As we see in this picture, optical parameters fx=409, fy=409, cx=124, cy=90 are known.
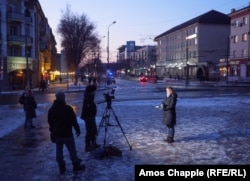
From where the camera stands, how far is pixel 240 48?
75.2 meters

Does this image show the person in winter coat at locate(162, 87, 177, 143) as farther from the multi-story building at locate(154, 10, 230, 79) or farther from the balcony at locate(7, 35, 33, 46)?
the multi-story building at locate(154, 10, 230, 79)

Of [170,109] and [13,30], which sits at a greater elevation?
[13,30]

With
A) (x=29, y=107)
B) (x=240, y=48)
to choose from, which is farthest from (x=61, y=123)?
(x=240, y=48)

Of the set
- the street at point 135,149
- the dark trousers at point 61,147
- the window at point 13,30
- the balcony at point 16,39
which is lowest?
the street at point 135,149

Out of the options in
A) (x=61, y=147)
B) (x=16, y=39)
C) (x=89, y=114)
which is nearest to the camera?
(x=61, y=147)

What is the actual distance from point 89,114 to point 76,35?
59.4m

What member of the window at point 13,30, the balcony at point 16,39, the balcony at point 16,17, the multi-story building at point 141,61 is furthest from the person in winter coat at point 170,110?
the multi-story building at point 141,61

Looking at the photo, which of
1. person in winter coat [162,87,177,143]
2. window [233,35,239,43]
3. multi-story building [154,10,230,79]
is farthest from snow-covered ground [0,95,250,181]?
multi-story building [154,10,230,79]

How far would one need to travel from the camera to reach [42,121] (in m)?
18.6

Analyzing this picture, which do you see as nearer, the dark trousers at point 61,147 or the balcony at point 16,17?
the dark trousers at point 61,147

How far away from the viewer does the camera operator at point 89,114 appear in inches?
429

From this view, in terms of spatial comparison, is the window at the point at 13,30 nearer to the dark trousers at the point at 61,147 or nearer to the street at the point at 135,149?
the street at the point at 135,149

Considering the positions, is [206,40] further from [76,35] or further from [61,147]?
[61,147]

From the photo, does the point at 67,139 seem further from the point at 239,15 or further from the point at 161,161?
the point at 239,15
